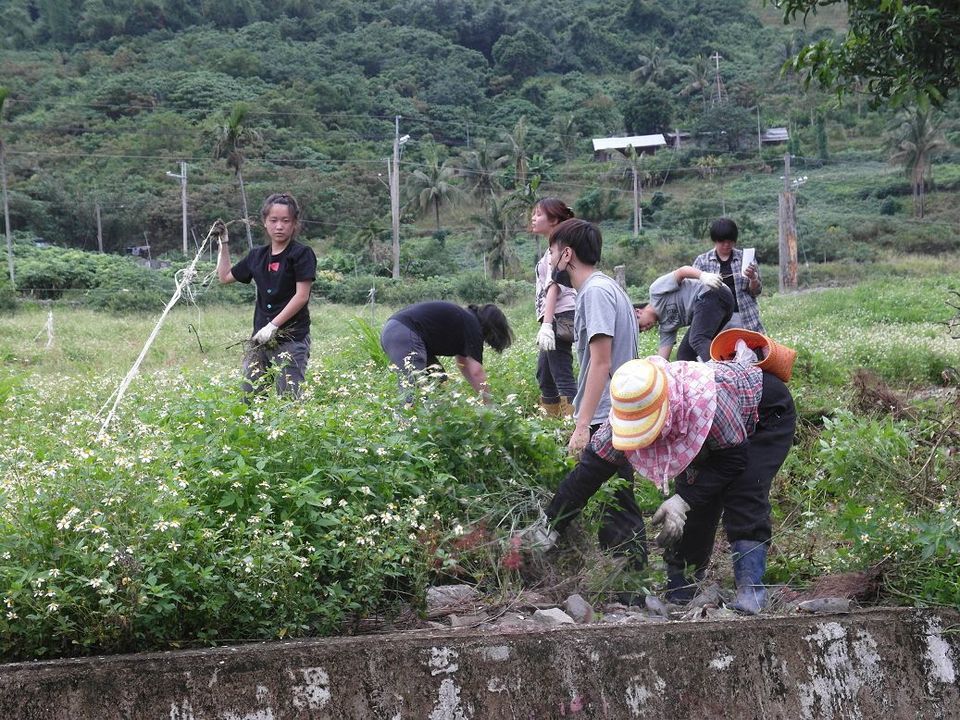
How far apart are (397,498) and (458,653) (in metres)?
0.96

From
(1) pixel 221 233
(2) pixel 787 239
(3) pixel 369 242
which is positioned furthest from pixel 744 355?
(3) pixel 369 242

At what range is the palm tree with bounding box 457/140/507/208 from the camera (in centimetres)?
5556

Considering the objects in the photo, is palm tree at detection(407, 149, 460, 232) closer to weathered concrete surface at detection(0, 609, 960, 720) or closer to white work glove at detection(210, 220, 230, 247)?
white work glove at detection(210, 220, 230, 247)

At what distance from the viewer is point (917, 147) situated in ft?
193

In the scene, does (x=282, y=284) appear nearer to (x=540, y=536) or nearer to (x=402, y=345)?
(x=402, y=345)

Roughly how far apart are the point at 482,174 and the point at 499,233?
8045mm

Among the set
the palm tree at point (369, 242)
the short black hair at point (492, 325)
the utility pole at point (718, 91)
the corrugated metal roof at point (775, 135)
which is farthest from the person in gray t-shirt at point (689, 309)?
the utility pole at point (718, 91)

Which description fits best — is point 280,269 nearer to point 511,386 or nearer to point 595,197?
point 511,386

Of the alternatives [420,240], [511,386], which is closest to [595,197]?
[420,240]

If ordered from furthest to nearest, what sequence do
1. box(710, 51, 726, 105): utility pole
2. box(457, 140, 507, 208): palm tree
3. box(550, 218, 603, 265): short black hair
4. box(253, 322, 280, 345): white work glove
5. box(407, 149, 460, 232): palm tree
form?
box(710, 51, 726, 105): utility pole, box(457, 140, 507, 208): palm tree, box(407, 149, 460, 232): palm tree, box(253, 322, 280, 345): white work glove, box(550, 218, 603, 265): short black hair

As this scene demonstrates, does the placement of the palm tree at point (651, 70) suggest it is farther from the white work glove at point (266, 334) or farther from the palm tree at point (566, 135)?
the white work glove at point (266, 334)

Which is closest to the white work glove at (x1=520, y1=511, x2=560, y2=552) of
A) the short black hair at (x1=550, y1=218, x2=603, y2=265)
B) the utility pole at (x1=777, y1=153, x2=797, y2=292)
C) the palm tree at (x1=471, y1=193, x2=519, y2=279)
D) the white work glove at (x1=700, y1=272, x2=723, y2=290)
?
the short black hair at (x1=550, y1=218, x2=603, y2=265)

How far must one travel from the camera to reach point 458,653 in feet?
9.69

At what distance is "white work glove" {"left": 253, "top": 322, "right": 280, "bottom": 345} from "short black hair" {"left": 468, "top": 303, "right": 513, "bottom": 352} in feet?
3.91
